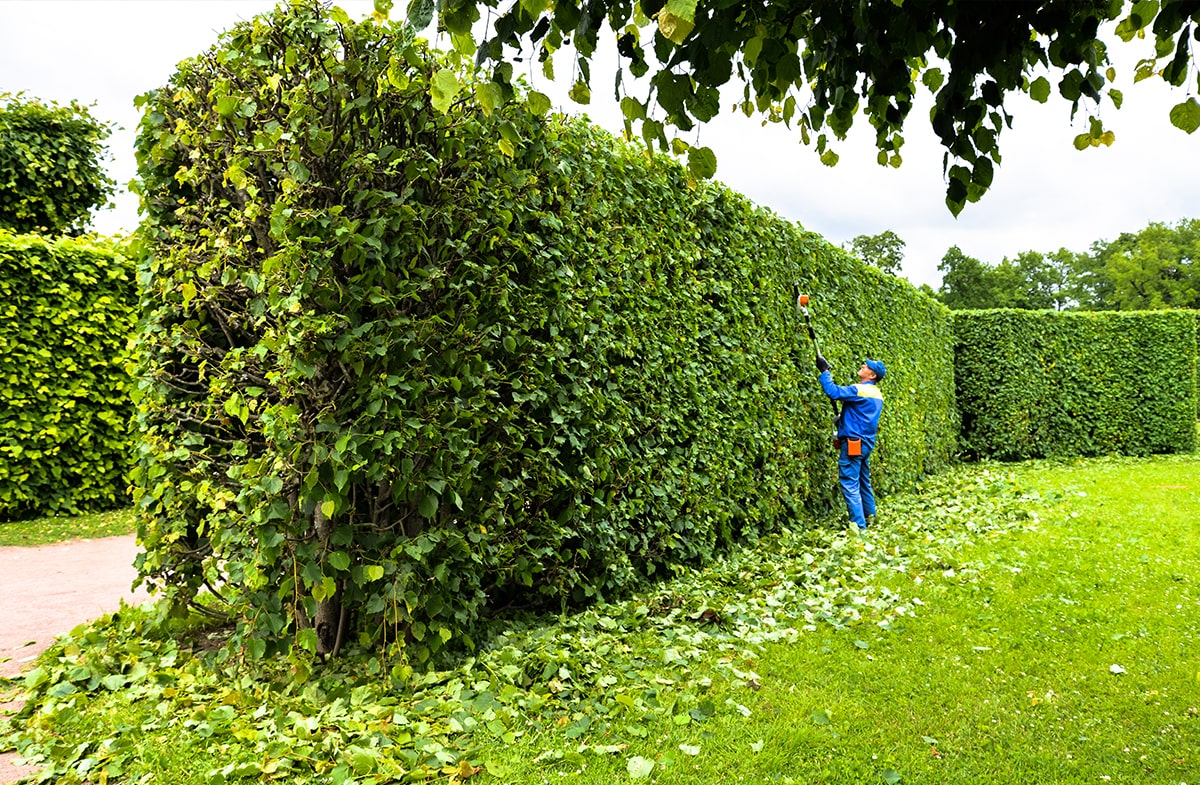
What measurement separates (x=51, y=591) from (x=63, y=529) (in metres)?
3.17

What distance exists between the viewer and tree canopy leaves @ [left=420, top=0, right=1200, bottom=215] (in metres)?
2.31

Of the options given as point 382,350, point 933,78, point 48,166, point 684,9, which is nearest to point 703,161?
point 684,9

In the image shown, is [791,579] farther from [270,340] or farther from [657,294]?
[270,340]

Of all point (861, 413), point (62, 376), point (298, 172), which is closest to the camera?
point (298, 172)

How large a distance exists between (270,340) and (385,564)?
129 cm

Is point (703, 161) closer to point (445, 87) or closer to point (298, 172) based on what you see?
point (445, 87)

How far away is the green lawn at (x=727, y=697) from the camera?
10.4 feet

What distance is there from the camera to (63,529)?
29.5 feet

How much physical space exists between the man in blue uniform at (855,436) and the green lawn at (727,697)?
220 cm

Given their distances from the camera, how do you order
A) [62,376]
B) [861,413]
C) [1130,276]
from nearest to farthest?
[861,413] < [62,376] < [1130,276]

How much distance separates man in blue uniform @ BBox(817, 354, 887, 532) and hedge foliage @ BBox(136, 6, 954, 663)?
10.6 feet

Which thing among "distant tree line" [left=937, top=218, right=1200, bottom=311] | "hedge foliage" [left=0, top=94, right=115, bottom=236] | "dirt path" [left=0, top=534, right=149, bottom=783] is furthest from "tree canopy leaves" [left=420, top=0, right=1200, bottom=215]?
"distant tree line" [left=937, top=218, right=1200, bottom=311]

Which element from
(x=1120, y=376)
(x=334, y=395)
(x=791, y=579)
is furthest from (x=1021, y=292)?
(x=334, y=395)

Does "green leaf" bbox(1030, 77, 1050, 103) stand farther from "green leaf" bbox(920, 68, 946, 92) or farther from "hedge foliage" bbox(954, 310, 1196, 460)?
"hedge foliage" bbox(954, 310, 1196, 460)
